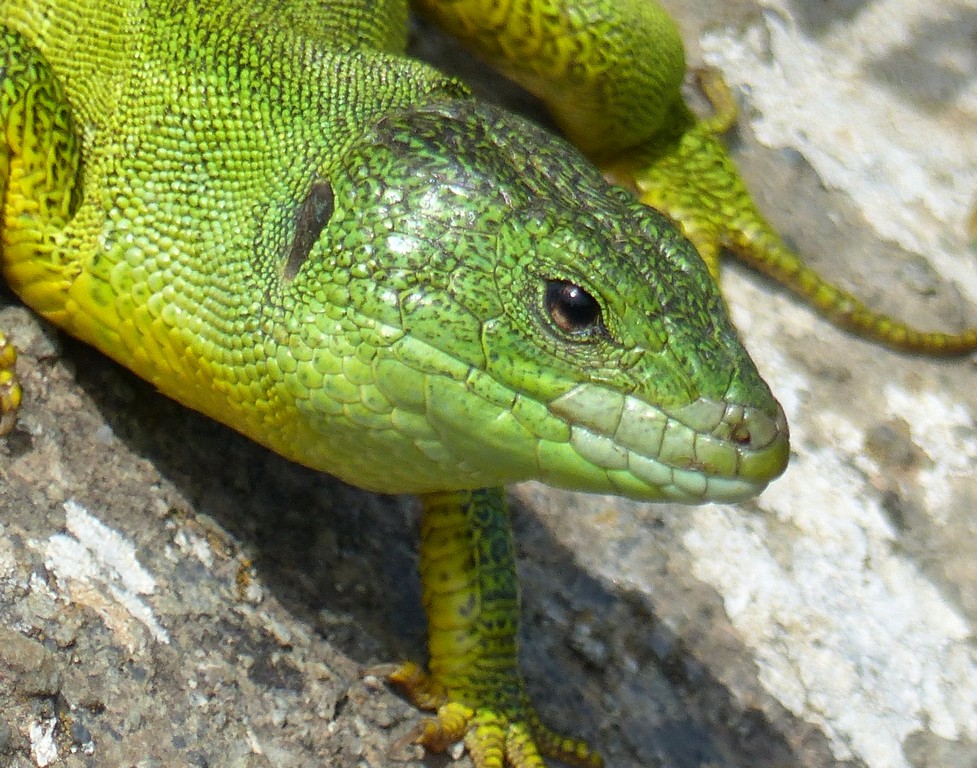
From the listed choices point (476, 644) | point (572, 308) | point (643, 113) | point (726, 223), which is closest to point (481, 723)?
point (476, 644)

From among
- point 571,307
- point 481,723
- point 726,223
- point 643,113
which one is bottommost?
point 481,723

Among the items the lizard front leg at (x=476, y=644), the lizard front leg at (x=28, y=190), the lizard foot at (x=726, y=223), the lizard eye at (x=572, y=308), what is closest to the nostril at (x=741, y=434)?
the lizard eye at (x=572, y=308)

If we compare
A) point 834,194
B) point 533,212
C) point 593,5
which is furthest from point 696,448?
point 834,194

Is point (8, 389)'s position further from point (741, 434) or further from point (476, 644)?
point (741, 434)

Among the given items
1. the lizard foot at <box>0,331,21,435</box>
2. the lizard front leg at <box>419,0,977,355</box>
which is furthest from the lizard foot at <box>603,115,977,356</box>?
the lizard foot at <box>0,331,21,435</box>

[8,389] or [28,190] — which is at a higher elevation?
[28,190]

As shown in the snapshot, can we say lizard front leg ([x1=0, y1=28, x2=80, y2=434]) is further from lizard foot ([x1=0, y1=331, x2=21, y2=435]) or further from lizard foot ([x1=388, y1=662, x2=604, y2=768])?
lizard foot ([x1=388, y1=662, x2=604, y2=768])

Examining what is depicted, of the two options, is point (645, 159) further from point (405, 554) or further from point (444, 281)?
point (444, 281)
